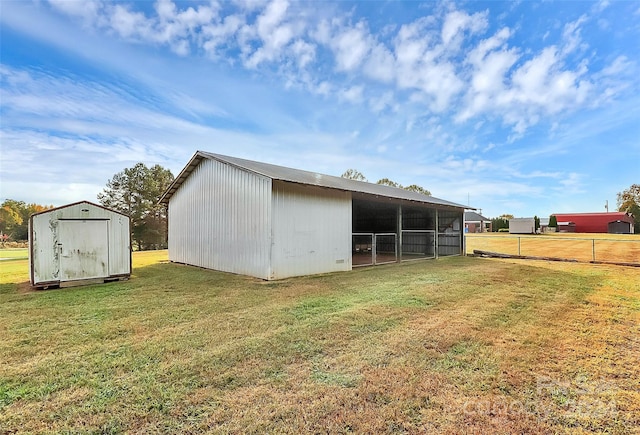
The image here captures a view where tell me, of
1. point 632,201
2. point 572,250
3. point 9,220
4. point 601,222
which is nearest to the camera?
point 572,250

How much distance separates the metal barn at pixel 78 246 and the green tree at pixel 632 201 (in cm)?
6882

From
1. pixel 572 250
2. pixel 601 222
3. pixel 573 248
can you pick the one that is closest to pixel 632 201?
pixel 601 222

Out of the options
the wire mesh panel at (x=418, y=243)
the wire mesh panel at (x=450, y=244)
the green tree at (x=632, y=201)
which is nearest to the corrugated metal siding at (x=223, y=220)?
the wire mesh panel at (x=418, y=243)

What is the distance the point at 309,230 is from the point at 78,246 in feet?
20.9

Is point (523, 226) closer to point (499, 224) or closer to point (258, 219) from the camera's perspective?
point (499, 224)

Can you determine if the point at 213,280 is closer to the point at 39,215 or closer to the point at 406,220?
the point at 39,215

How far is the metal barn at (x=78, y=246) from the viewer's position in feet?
24.0

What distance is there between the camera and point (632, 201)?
50.6 m

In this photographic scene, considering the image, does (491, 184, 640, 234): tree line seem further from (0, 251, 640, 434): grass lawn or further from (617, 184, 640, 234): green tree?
(0, 251, 640, 434): grass lawn

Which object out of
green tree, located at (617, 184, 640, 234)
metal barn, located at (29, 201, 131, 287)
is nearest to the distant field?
metal barn, located at (29, 201, 131, 287)

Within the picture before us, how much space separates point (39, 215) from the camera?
23.9ft

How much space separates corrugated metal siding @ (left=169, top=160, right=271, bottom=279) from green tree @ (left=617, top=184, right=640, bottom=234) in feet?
214

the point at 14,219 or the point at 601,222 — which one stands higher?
the point at 14,219

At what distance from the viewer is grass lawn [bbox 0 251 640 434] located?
2.37 meters
